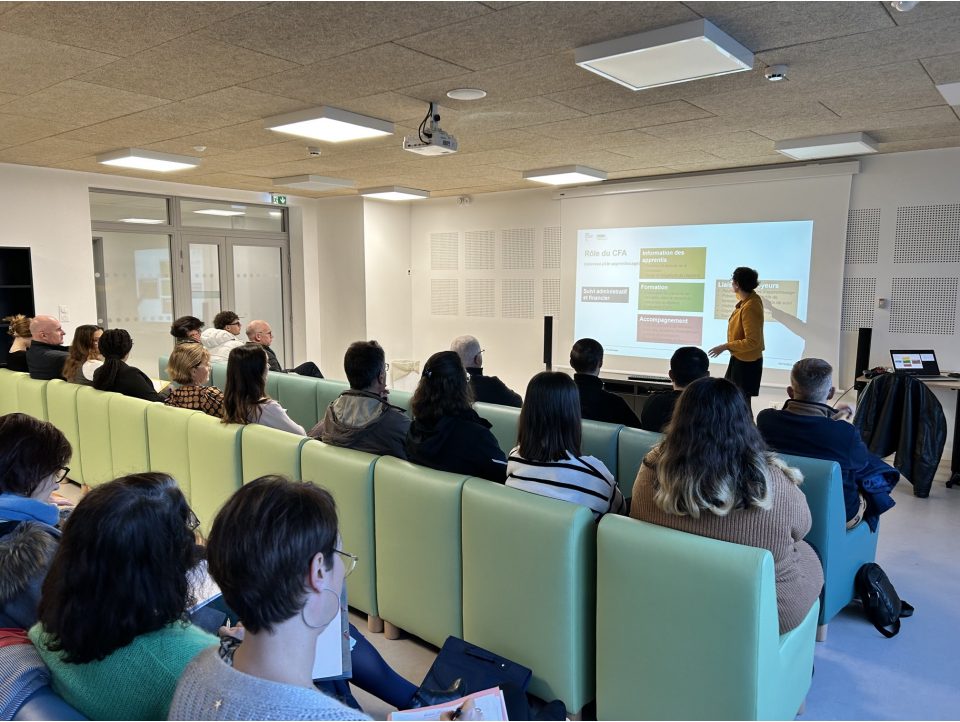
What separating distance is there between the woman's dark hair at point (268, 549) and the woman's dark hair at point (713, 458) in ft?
4.01

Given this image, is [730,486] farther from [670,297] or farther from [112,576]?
[670,297]

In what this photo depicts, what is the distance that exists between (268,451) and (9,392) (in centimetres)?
343

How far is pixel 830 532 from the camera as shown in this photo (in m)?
2.59

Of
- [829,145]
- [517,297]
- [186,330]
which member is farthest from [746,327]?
[186,330]

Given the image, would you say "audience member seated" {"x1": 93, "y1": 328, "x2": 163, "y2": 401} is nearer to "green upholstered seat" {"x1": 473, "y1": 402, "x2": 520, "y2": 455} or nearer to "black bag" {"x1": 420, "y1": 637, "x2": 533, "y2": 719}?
"green upholstered seat" {"x1": 473, "y1": 402, "x2": 520, "y2": 455}

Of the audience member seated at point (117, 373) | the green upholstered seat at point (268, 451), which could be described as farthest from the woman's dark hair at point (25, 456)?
the audience member seated at point (117, 373)

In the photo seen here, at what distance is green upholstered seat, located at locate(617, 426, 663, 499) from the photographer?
3.12 meters

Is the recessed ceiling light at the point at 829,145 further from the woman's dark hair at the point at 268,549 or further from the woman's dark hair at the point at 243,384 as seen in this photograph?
the woman's dark hair at the point at 268,549

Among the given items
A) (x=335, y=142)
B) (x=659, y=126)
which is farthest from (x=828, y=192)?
(x=335, y=142)

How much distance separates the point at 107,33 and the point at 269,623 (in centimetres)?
285

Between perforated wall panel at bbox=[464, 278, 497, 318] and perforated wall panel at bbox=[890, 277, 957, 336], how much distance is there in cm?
441

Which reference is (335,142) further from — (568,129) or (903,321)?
(903,321)

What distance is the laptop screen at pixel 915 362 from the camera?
5254mm

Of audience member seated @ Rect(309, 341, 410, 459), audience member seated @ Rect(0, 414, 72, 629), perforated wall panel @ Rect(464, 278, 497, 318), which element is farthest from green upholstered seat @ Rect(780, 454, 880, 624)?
perforated wall panel @ Rect(464, 278, 497, 318)
